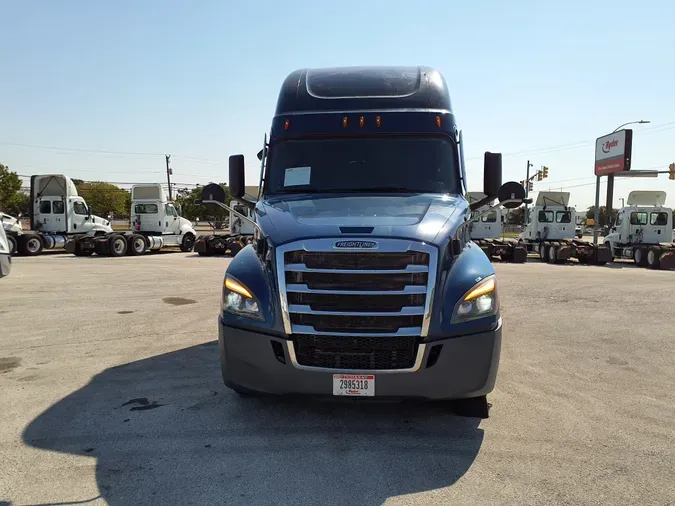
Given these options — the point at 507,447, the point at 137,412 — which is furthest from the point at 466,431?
the point at 137,412

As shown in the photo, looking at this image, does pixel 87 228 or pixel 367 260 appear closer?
pixel 367 260

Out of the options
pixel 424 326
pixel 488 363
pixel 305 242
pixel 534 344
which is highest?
pixel 305 242

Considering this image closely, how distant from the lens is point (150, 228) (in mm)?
26359

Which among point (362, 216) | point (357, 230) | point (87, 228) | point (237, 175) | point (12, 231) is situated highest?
point (237, 175)

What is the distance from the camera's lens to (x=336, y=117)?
557 centimetres

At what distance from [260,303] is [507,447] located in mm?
2153

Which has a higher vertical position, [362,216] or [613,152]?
[613,152]

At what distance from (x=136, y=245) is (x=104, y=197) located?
7112cm

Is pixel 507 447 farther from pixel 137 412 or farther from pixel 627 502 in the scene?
pixel 137 412

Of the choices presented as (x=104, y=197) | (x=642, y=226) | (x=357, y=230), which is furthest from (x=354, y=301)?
(x=104, y=197)

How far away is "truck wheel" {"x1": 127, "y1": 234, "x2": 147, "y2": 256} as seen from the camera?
23977mm

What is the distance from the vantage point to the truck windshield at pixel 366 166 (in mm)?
5230

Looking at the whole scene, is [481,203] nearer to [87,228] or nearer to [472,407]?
[472,407]

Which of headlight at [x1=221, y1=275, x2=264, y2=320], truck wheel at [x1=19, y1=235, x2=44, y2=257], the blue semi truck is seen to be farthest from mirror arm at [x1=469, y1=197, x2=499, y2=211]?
truck wheel at [x1=19, y1=235, x2=44, y2=257]
